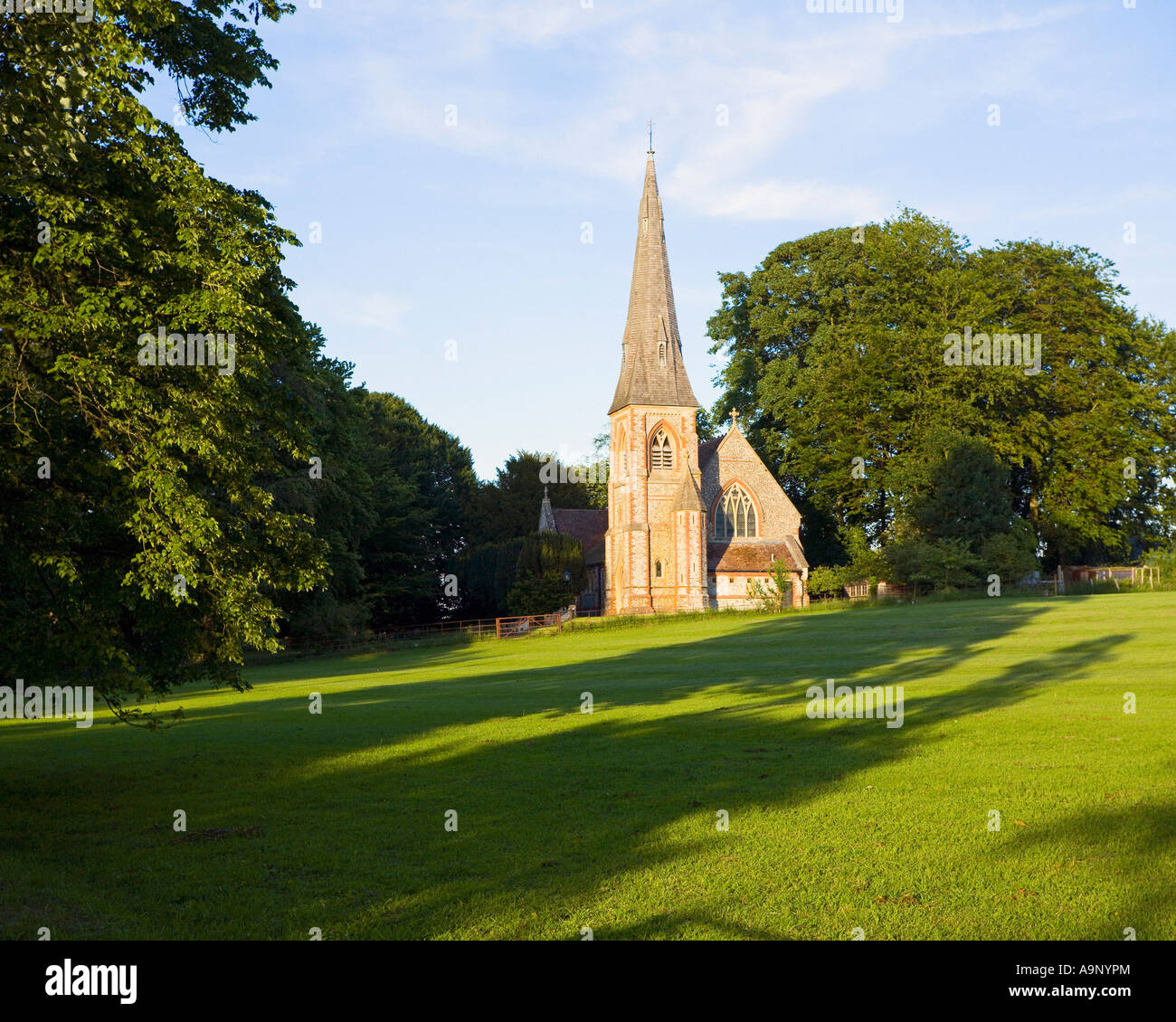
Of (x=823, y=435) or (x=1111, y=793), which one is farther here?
(x=823, y=435)

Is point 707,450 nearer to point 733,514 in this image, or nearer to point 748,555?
point 733,514

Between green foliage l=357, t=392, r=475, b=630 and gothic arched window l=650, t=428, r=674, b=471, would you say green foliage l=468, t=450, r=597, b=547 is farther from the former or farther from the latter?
gothic arched window l=650, t=428, r=674, b=471

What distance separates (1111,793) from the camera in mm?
10961

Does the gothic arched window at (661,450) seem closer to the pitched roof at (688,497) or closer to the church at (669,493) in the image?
the church at (669,493)

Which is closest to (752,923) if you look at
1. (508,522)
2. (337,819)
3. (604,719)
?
(337,819)

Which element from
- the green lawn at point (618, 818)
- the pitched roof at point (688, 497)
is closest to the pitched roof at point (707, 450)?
the pitched roof at point (688, 497)

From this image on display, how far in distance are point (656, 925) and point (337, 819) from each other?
481cm

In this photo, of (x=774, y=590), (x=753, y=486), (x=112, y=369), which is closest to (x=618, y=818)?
(x=112, y=369)

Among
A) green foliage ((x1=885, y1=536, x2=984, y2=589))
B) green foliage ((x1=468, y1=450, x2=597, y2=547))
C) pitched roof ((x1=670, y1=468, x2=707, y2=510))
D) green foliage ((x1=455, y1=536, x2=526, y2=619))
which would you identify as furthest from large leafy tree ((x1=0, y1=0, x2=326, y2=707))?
green foliage ((x1=468, y1=450, x2=597, y2=547))

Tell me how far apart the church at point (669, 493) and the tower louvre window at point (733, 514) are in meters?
0.05

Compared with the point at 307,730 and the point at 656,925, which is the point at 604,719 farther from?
the point at 656,925

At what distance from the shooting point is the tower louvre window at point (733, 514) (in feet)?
215

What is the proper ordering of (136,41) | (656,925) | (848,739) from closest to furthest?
(656,925)
(136,41)
(848,739)

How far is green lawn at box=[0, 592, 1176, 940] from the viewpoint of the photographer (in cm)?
781
